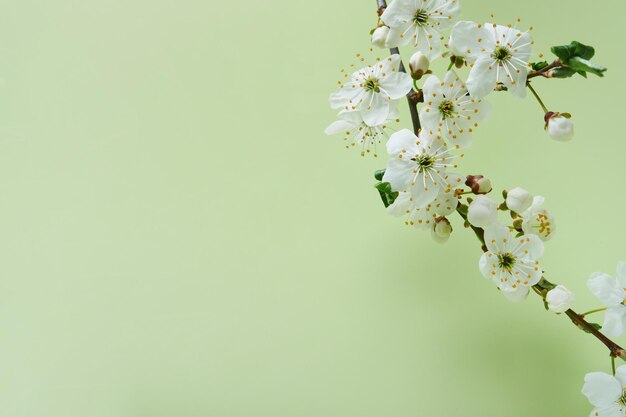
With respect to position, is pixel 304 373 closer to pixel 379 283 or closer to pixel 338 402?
pixel 338 402

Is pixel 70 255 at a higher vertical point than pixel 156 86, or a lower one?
lower

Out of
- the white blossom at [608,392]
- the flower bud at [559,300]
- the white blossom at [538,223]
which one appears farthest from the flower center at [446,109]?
the white blossom at [608,392]

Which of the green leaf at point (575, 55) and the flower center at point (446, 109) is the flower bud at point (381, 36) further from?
the green leaf at point (575, 55)

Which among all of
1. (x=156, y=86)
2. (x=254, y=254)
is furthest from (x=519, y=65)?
(x=156, y=86)

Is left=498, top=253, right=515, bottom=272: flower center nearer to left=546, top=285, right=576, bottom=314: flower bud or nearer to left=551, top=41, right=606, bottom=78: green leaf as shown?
left=546, top=285, right=576, bottom=314: flower bud

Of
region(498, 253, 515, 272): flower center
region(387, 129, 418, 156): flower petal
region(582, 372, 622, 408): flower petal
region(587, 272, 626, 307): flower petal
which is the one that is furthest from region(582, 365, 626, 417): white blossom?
region(387, 129, 418, 156): flower petal

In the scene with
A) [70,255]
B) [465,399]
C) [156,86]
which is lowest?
[465,399]
